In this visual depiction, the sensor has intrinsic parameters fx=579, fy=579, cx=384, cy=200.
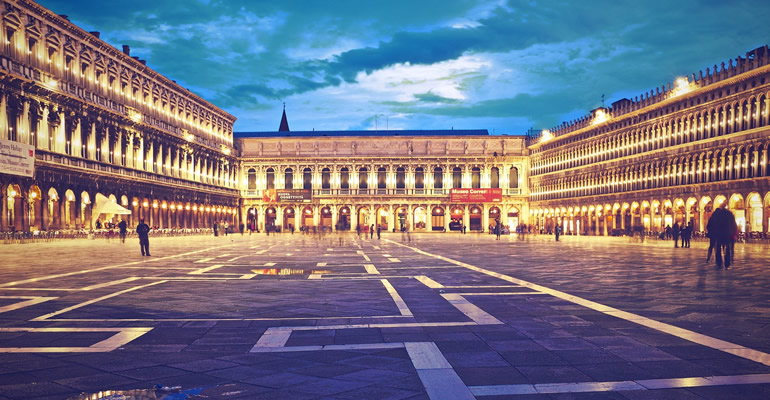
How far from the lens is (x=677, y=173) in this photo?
46344 mm

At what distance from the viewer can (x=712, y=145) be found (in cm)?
4209

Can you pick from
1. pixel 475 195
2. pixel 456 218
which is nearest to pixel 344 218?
pixel 456 218

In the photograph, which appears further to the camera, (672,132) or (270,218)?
(270,218)

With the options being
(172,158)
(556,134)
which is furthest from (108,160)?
(556,134)

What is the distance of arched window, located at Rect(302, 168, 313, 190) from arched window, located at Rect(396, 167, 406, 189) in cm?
1133

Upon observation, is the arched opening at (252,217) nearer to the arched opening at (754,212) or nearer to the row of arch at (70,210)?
the row of arch at (70,210)

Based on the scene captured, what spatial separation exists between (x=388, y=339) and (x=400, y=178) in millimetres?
70731

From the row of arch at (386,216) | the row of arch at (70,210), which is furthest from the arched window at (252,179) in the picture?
the row of arch at (70,210)

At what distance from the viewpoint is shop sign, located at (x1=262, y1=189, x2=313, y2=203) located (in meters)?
70.0

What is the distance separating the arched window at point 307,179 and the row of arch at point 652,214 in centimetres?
2918

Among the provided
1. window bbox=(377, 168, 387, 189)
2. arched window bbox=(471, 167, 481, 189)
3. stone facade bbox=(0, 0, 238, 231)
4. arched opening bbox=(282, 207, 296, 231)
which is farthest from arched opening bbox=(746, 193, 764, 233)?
arched opening bbox=(282, 207, 296, 231)

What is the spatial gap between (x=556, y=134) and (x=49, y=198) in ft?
173

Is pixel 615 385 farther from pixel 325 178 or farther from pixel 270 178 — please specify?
pixel 270 178

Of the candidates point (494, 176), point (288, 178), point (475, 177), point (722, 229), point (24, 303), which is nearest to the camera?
point (24, 303)
